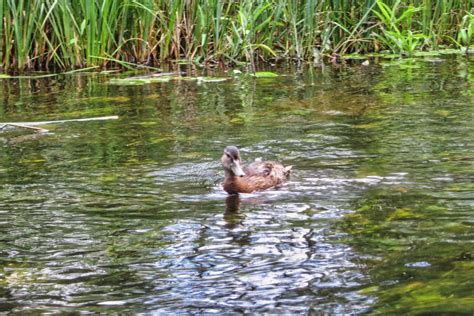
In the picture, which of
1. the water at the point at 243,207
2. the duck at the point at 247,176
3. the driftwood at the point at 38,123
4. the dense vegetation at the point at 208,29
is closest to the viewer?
the water at the point at 243,207

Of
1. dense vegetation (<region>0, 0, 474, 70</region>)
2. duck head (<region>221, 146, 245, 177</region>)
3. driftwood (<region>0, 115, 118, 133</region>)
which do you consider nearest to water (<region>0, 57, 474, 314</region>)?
driftwood (<region>0, 115, 118, 133</region>)

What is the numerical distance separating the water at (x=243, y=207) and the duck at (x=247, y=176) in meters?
0.11

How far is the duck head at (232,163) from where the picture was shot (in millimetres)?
6945

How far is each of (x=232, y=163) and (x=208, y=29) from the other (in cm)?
703

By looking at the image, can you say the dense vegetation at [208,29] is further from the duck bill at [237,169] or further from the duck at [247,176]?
the duck bill at [237,169]

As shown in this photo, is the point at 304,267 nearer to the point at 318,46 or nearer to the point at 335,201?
the point at 335,201

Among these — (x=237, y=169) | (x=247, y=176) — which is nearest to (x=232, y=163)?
(x=237, y=169)

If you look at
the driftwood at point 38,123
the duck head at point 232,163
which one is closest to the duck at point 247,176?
the duck head at point 232,163

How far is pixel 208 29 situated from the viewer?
13.7 meters

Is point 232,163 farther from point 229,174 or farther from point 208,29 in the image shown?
point 208,29

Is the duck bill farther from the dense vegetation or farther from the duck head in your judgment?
the dense vegetation

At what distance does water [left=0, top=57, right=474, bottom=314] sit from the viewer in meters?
4.41

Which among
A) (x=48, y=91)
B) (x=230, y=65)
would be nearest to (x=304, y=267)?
(x=48, y=91)

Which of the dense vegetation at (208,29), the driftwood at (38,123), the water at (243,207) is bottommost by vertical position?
the water at (243,207)
